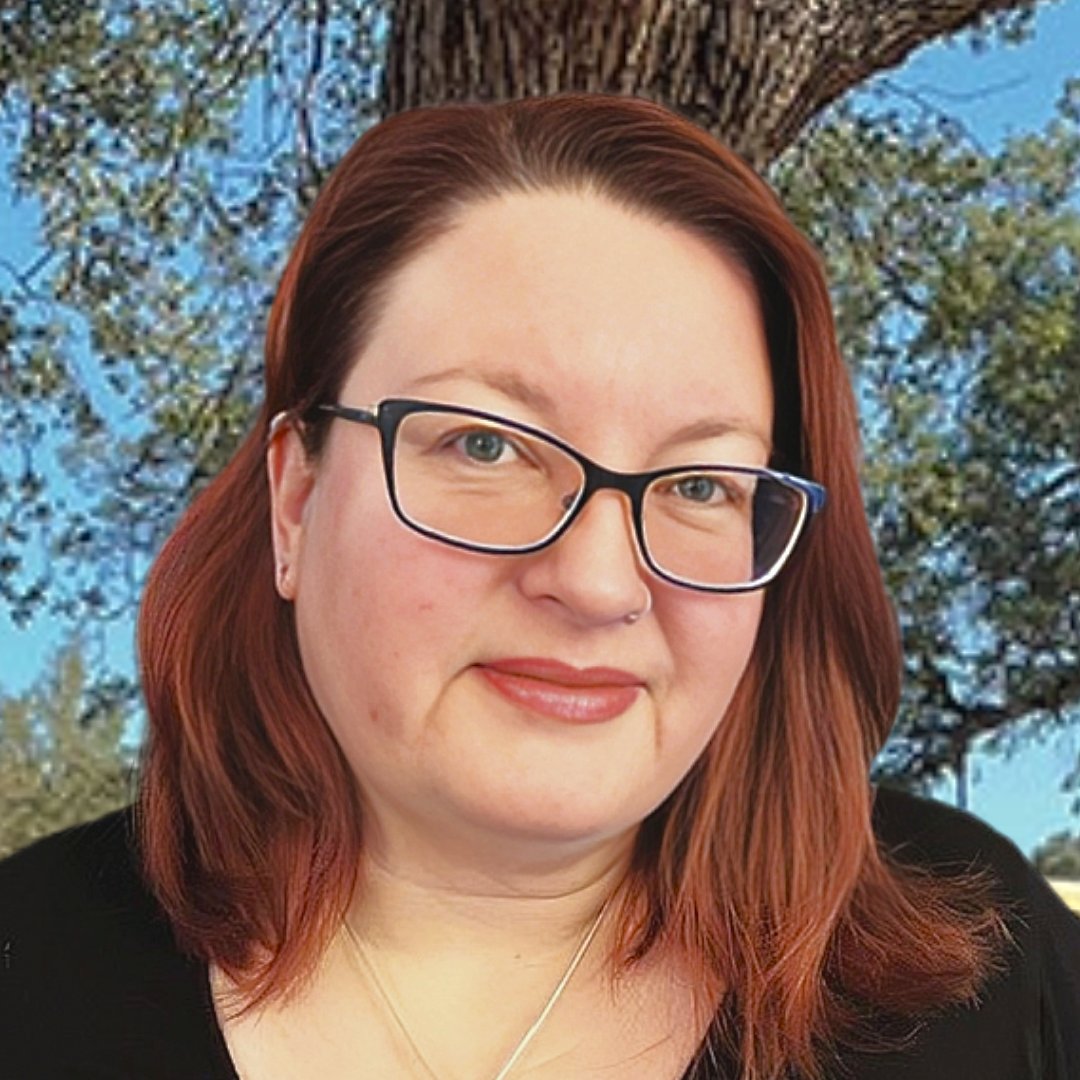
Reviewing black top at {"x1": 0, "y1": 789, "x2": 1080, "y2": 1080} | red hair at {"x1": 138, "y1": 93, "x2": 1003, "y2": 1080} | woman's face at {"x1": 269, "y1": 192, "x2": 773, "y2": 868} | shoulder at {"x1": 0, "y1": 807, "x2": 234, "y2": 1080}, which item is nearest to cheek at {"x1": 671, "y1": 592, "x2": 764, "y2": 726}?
woman's face at {"x1": 269, "y1": 192, "x2": 773, "y2": 868}

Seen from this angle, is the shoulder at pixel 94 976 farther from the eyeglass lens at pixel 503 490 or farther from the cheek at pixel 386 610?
the eyeglass lens at pixel 503 490

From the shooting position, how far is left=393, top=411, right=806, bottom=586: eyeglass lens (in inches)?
31.4

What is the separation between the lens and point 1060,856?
1352mm

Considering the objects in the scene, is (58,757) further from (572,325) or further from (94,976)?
(572,325)

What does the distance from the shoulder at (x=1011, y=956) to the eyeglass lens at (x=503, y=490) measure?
330 millimetres

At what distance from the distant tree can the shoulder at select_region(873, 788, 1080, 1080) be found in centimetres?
29

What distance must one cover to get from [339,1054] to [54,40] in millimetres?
990

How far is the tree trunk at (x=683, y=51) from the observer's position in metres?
1.38

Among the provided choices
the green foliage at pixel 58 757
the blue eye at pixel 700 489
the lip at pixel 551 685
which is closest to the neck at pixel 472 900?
the lip at pixel 551 685

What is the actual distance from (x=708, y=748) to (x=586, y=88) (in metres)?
0.67

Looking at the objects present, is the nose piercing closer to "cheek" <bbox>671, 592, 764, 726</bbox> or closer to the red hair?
"cheek" <bbox>671, 592, 764, 726</bbox>

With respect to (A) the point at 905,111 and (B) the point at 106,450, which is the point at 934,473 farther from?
(B) the point at 106,450

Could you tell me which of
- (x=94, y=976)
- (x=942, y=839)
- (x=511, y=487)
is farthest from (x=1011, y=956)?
(x=94, y=976)

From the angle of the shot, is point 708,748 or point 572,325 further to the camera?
point 708,748
